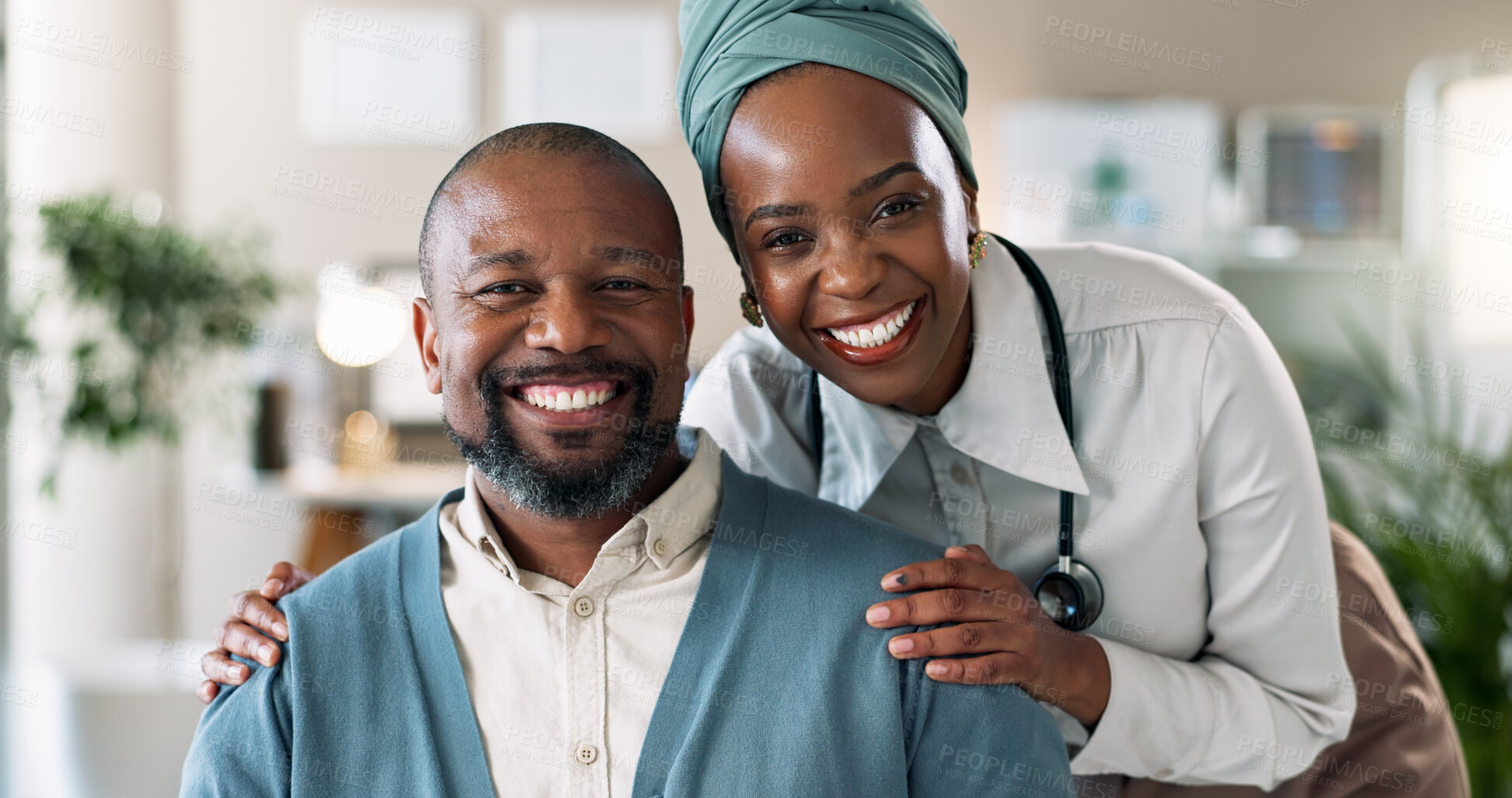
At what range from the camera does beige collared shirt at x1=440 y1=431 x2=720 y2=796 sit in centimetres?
123

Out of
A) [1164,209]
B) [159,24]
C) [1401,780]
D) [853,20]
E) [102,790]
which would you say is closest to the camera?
[853,20]

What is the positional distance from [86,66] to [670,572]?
487cm

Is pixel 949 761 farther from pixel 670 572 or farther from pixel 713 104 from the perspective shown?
pixel 713 104

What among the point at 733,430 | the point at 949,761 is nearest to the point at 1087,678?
the point at 949,761

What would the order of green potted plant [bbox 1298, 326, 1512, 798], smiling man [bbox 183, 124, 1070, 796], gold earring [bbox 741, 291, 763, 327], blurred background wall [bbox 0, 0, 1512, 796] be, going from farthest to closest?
blurred background wall [bbox 0, 0, 1512, 796] → green potted plant [bbox 1298, 326, 1512, 798] → gold earring [bbox 741, 291, 763, 327] → smiling man [bbox 183, 124, 1070, 796]

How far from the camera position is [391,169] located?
212 inches

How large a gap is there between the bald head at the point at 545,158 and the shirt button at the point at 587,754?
0.53 metres

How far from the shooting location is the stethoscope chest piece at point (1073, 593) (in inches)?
58.7

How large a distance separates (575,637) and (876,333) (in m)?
0.47

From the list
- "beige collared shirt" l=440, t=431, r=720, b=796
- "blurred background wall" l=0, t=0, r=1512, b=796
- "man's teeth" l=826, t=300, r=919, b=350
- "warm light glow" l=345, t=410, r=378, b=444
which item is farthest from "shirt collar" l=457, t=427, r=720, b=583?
"warm light glow" l=345, t=410, r=378, b=444

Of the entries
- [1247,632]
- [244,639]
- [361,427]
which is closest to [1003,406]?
[1247,632]

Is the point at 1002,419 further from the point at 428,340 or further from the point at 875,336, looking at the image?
the point at 428,340

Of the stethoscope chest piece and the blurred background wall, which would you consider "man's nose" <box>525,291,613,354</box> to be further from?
the blurred background wall

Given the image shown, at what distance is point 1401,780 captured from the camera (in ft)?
5.61
